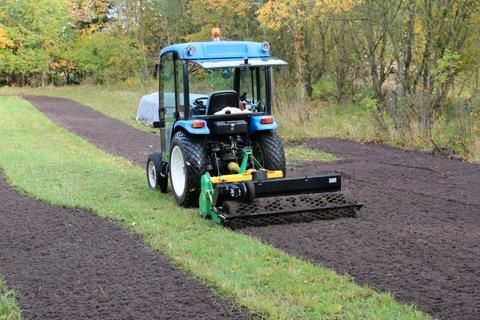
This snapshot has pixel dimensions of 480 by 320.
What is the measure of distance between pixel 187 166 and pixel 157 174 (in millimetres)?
1706

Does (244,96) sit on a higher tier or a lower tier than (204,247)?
higher

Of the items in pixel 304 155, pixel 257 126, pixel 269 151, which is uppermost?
pixel 257 126

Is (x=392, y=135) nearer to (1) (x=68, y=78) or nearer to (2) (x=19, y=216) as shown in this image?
(2) (x=19, y=216)

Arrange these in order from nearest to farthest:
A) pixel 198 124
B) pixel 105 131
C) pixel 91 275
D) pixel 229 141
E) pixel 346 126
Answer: pixel 91 275 < pixel 198 124 < pixel 229 141 < pixel 346 126 < pixel 105 131

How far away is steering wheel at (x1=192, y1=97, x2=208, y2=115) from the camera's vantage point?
986 cm

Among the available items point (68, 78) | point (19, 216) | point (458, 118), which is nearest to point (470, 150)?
point (458, 118)

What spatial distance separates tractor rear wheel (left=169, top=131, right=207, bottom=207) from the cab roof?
1064mm

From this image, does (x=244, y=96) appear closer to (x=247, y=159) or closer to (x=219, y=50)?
(x=219, y=50)

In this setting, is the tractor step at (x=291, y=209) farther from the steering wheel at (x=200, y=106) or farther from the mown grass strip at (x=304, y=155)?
the mown grass strip at (x=304, y=155)

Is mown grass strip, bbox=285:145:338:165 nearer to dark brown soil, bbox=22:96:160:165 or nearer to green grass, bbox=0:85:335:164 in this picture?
green grass, bbox=0:85:335:164

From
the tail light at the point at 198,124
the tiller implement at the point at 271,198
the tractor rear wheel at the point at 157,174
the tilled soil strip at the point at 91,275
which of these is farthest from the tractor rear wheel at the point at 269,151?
the tilled soil strip at the point at 91,275

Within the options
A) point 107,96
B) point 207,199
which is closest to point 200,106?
point 207,199

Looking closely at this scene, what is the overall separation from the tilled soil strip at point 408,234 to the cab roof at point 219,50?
2513mm

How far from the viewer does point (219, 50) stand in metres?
9.63
